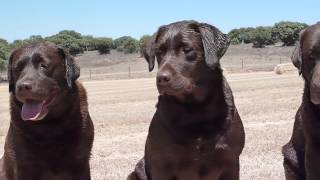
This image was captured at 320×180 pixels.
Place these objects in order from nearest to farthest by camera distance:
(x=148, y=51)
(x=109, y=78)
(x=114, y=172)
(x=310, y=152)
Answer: (x=310, y=152) → (x=148, y=51) → (x=114, y=172) → (x=109, y=78)

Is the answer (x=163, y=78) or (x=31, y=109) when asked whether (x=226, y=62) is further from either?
(x=163, y=78)

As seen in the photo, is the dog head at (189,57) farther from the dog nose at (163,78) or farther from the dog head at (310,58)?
the dog head at (310,58)

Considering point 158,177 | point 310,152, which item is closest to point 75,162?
point 158,177

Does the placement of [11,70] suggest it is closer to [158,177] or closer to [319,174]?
[158,177]

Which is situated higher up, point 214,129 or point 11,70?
point 11,70

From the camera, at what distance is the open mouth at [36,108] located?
6430 mm

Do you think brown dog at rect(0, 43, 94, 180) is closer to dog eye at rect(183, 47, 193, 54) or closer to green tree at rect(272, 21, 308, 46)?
dog eye at rect(183, 47, 193, 54)

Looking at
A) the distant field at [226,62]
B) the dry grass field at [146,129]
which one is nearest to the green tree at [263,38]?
the distant field at [226,62]

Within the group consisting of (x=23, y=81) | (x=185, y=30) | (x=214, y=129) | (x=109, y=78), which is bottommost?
A: (x=109, y=78)

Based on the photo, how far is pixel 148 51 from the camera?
659cm

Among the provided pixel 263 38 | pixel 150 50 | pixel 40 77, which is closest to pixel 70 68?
pixel 40 77

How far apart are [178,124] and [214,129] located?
0.39 metres

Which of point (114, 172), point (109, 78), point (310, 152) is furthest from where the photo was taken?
point (109, 78)

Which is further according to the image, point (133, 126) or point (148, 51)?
point (133, 126)
